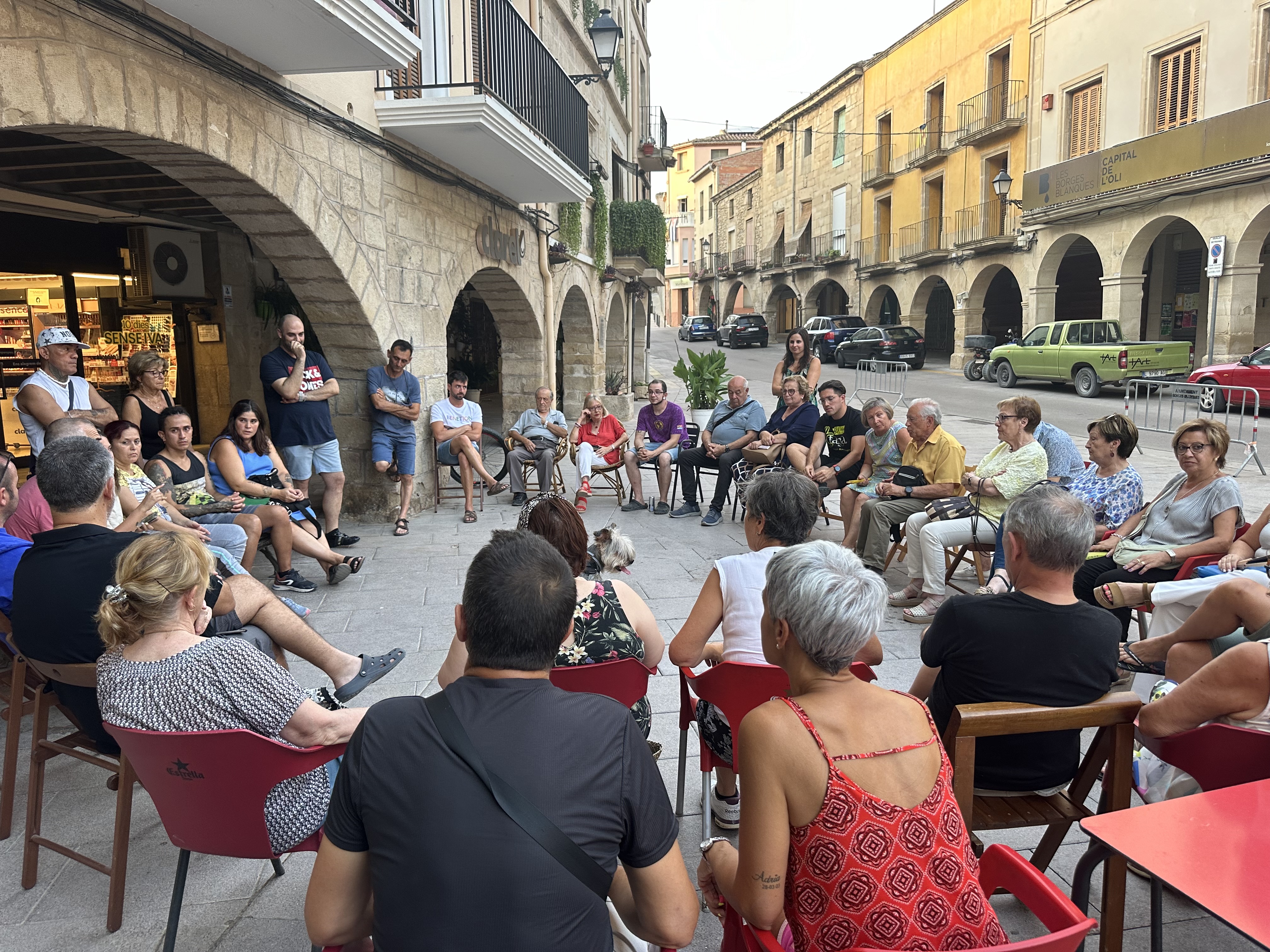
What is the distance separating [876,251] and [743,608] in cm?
2829

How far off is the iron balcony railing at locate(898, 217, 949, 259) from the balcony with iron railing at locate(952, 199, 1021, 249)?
0.45 m

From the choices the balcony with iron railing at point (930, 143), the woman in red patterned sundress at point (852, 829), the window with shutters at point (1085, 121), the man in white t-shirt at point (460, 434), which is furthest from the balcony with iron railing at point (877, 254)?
the woman in red patterned sundress at point (852, 829)

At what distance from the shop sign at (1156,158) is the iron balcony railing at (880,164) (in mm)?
7416

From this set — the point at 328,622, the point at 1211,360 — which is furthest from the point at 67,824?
the point at 1211,360

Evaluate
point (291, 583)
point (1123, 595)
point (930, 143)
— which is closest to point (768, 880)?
point (1123, 595)

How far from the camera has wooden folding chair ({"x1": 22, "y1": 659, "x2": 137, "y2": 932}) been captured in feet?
7.06

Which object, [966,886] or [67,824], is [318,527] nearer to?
[67,824]

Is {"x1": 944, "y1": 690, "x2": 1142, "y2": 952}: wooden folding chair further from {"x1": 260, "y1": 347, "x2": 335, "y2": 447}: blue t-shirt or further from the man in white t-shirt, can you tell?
the man in white t-shirt

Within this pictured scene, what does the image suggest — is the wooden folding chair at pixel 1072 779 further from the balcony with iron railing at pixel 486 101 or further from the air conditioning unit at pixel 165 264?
the air conditioning unit at pixel 165 264

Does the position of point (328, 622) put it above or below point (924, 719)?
below

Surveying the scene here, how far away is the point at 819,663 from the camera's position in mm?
1592

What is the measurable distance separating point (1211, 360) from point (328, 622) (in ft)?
56.6

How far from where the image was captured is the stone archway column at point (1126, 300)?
59.5 ft

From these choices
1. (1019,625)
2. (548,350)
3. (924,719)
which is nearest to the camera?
(924,719)
